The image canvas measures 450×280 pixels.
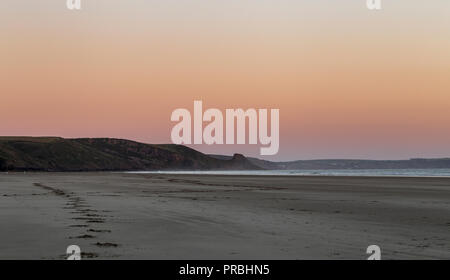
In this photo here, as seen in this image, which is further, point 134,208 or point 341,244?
point 134,208

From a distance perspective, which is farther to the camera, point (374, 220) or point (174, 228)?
point (374, 220)

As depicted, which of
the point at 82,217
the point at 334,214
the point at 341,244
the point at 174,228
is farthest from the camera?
the point at 334,214

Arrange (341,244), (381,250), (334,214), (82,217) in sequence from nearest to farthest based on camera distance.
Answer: (381,250)
(341,244)
(82,217)
(334,214)

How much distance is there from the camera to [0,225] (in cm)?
1420

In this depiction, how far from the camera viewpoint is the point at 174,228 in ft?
45.8

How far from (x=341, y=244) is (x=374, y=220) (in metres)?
5.51

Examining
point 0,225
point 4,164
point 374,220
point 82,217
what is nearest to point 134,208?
point 82,217

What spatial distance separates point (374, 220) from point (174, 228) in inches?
258
